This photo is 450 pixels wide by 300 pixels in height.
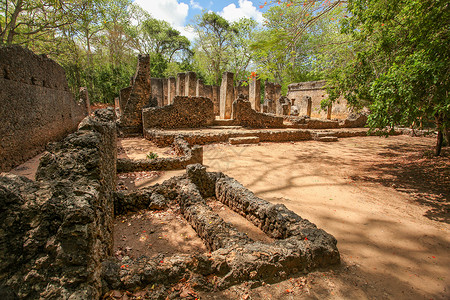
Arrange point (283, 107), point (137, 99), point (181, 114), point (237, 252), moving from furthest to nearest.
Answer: point (283, 107) < point (181, 114) < point (137, 99) < point (237, 252)

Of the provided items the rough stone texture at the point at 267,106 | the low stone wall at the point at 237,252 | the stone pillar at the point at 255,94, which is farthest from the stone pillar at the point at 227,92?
the low stone wall at the point at 237,252

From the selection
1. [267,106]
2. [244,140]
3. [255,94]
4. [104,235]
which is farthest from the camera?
[267,106]

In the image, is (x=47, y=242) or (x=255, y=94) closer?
(x=47, y=242)

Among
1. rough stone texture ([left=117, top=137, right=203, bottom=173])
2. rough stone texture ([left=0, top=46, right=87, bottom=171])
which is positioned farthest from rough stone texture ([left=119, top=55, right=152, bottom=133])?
rough stone texture ([left=117, top=137, right=203, bottom=173])

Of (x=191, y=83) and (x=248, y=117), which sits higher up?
(x=191, y=83)

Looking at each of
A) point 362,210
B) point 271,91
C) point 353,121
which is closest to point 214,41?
point 271,91

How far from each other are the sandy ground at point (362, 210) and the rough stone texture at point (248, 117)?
5.04 m

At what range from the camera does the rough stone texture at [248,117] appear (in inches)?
560

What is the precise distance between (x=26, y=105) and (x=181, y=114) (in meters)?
6.97

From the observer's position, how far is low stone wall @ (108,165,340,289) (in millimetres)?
2107

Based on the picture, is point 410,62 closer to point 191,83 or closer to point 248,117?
point 248,117

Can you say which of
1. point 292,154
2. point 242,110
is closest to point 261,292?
point 292,154

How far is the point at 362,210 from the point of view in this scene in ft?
14.8

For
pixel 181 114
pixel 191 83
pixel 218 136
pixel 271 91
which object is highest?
pixel 271 91
